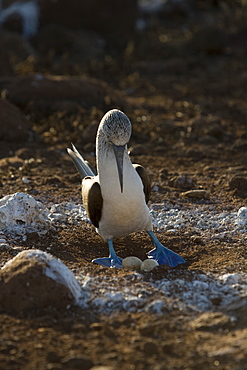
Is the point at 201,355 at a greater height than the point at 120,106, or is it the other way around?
the point at 120,106

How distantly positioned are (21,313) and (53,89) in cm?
554

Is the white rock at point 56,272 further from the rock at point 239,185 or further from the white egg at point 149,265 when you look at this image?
the rock at point 239,185

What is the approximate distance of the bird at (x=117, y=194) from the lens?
459cm

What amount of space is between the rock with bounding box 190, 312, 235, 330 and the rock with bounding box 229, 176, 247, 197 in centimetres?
263

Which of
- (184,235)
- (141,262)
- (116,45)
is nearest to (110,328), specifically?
(141,262)

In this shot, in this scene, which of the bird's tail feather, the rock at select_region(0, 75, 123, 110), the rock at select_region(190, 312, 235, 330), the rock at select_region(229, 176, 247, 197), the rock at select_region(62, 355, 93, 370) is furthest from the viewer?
the rock at select_region(0, 75, 123, 110)

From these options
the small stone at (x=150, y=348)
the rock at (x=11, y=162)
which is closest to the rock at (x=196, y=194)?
the rock at (x=11, y=162)

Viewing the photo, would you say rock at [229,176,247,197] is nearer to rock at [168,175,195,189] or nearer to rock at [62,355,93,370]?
rock at [168,175,195,189]

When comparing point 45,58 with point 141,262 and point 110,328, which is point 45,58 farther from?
point 110,328

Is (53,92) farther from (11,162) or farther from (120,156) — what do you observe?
(120,156)

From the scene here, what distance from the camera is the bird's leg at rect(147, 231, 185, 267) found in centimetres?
466

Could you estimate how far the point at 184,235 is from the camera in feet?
17.3

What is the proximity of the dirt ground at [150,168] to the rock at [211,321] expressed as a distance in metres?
0.02

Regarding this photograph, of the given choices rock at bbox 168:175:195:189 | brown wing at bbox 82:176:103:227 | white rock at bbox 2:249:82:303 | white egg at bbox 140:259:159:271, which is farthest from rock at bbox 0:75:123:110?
white rock at bbox 2:249:82:303
